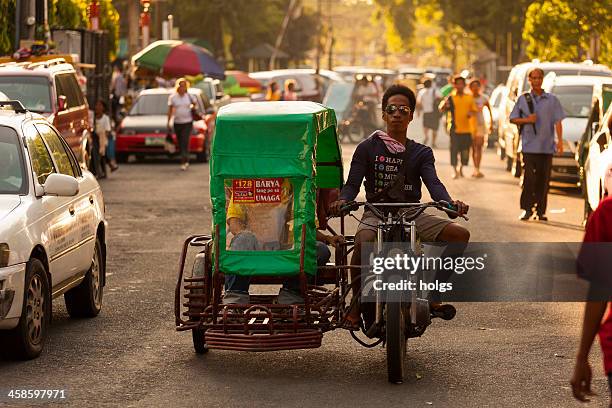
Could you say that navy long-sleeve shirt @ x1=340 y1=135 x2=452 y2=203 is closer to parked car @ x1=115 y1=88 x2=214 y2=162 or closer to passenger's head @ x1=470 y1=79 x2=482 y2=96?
passenger's head @ x1=470 y1=79 x2=482 y2=96

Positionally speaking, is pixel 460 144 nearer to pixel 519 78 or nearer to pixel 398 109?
pixel 519 78

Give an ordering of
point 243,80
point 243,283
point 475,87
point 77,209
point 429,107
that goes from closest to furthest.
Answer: point 243,283 < point 77,209 < point 475,87 < point 429,107 < point 243,80

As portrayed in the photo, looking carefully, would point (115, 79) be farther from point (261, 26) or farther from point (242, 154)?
point (261, 26)

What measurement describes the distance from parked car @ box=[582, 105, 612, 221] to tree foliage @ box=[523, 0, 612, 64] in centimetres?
2041

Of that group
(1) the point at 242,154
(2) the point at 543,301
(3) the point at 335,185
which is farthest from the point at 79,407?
(2) the point at 543,301

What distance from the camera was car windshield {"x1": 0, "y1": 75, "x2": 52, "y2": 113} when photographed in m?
21.4

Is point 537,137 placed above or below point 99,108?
above

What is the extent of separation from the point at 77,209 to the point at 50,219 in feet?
3.01

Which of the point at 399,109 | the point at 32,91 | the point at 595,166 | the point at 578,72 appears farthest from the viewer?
the point at 578,72

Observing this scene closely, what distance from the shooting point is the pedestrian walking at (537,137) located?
63.4ft

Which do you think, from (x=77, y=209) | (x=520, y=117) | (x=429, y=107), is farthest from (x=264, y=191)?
(x=429, y=107)

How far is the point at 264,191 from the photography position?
9.45 meters

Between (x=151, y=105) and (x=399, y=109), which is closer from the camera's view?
(x=399, y=109)

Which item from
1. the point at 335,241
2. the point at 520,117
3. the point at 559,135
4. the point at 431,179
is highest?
the point at 431,179
